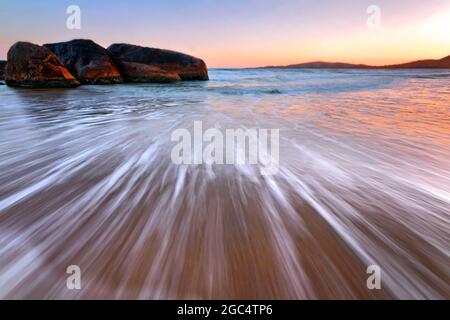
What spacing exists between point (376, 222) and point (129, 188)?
1.61 meters

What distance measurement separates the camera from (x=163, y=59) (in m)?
18.4

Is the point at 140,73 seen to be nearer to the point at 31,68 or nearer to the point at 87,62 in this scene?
the point at 87,62

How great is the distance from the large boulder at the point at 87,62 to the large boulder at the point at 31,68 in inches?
111

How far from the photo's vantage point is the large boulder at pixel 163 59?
1831 cm

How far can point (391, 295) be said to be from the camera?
2.79ft

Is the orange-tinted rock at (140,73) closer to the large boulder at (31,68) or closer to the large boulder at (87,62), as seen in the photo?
the large boulder at (87,62)

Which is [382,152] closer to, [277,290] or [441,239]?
[441,239]

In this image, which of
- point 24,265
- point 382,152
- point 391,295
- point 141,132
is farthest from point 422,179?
point 141,132

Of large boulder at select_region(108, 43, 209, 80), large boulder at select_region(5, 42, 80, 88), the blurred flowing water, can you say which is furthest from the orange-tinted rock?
the blurred flowing water

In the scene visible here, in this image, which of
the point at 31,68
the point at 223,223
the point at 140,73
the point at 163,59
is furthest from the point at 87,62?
the point at 223,223

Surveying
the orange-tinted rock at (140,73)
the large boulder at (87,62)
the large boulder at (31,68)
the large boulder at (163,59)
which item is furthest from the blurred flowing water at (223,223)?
the large boulder at (163,59)

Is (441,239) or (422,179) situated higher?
(422,179)

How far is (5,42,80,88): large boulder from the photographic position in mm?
10641

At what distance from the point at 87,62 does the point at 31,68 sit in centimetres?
433
